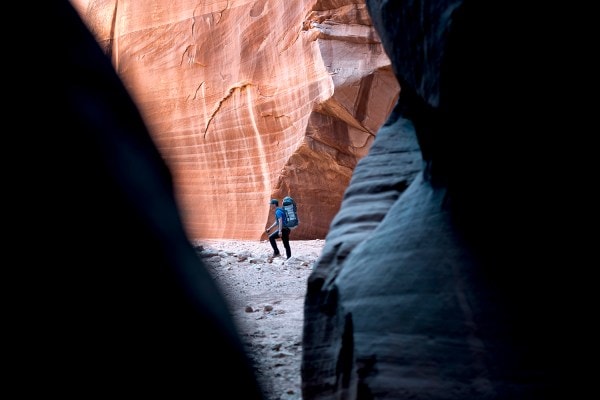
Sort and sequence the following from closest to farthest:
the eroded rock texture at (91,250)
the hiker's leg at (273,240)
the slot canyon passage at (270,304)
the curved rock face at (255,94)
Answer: the eroded rock texture at (91,250) < the slot canyon passage at (270,304) < the hiker's leg at (273,240) < the curved rock face at (255,94)

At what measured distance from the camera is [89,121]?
Result: 4.41 feet

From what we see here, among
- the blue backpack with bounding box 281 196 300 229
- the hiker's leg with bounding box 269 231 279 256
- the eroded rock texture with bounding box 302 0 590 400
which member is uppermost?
the eroded rock texture with bounding box 302 0 590 400

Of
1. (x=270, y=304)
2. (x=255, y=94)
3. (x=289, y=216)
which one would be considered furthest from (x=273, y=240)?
(x=255, y=94)

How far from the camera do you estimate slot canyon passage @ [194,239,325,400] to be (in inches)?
136

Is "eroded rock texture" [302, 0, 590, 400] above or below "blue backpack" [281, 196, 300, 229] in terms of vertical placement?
above

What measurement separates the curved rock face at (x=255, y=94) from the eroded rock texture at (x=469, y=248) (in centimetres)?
902

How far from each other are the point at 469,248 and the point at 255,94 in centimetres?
1240

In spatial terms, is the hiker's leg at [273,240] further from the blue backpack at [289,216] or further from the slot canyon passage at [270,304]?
the blue backpack at [289,216]

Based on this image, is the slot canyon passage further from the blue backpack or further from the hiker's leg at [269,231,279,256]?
the blue backpack

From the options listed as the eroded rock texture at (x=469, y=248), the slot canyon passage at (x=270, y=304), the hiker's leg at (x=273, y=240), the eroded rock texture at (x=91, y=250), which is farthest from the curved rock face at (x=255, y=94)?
the eroded rock texture at (x=91, y=250)

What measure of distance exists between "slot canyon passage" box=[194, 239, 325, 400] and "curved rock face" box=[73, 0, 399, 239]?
2.14m

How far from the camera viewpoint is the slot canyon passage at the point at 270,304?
3.45 metres

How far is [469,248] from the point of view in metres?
2.50

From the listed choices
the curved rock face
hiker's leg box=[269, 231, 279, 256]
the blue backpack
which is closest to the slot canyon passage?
hiker's leg box=[269, 231, 279, 256]
